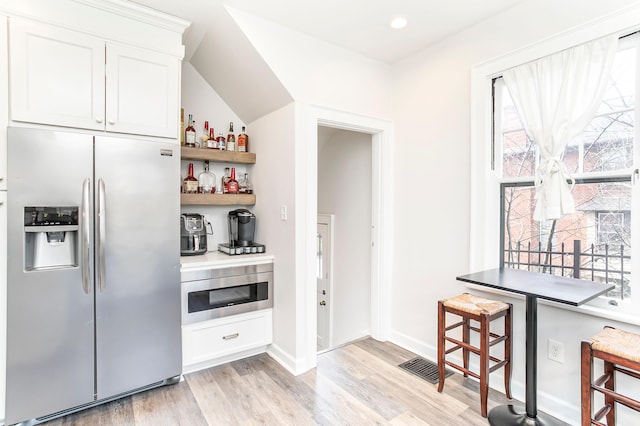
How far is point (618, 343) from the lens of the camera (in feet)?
5.40

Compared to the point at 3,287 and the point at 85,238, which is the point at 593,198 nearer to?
the point at 85,238

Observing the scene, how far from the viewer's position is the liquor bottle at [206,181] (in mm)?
3117

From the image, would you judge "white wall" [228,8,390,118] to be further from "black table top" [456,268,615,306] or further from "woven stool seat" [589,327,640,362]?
"woven stool seat" [589,327,640,362]

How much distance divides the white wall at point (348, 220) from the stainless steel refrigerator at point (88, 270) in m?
1.97

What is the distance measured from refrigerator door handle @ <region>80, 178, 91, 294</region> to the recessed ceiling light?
7.85 feet

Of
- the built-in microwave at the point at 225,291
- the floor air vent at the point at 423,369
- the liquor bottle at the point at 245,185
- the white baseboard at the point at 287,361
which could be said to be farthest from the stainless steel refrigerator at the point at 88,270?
the floor air vent at the point at 423,369

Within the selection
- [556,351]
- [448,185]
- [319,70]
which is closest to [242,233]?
[319,70]

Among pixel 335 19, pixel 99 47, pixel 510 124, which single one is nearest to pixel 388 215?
pixel 510 124

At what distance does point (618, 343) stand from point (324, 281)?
313 cm

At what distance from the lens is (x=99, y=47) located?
2.13 metres

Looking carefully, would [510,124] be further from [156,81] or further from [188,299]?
[188,299]

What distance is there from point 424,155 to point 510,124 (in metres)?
0.70

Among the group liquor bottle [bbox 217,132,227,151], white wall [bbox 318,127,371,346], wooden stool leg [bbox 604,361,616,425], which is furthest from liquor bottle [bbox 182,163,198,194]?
wooden stool leg [bbox 604,361,616,425]

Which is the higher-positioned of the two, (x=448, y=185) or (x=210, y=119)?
(x=210, y=119)
